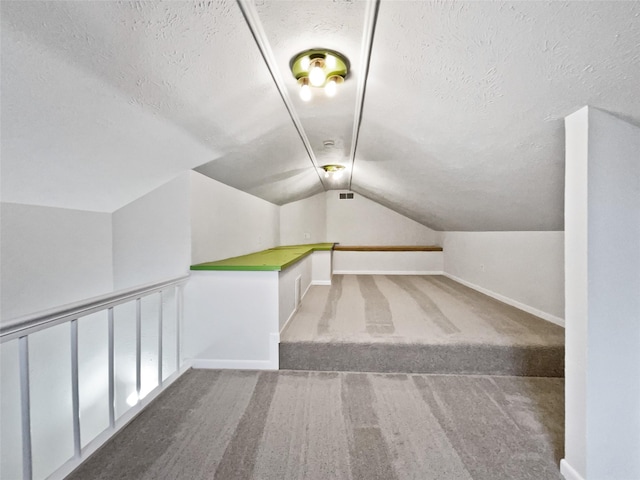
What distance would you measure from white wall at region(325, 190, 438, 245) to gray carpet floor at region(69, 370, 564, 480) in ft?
13.9

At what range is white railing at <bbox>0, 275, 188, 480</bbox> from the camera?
3.84ft

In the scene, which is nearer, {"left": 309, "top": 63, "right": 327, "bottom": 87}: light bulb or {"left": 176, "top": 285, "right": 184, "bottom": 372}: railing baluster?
{"left": 309, "top": 63, "right": 327, "bottom": 87}: light bulb

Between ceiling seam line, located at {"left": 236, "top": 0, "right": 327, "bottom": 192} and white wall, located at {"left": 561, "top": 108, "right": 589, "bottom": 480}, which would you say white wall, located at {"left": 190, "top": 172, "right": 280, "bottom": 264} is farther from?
white wall, located at {"left": 561, "top": 108, "right": 589, "bottom": 480}

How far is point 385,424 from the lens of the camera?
59.4 inches

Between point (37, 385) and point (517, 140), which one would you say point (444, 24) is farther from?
point (37, 385)

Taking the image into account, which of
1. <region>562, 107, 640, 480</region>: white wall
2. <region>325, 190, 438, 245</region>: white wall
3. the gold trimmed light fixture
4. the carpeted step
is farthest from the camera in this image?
<region>325, 190, 438, 245</region>: white wall

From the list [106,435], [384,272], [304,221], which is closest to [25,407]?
[106,435]

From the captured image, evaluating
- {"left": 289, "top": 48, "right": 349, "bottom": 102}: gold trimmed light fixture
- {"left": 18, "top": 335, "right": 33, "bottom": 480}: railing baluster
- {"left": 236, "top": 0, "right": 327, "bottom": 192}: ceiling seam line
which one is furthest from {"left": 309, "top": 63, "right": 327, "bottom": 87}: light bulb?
{"left": 18, "top": 335, "right": 33, "bottom": 480}: railing baluster

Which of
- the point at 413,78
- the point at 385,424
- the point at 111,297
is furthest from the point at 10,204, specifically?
the point at 385,424

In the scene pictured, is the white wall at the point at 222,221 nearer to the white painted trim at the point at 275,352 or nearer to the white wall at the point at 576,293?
the white painted trim at the point at 275,352

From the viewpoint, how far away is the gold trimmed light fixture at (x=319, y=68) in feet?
3.99

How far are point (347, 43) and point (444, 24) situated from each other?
1.26ft

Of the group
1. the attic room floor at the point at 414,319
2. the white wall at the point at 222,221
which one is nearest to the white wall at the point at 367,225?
the attic room floor at the point at 414,319

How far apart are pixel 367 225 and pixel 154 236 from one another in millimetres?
4576
